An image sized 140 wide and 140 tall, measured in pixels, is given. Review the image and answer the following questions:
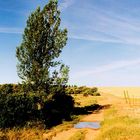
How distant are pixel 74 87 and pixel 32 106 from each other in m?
56.0

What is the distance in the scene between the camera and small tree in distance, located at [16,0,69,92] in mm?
27625

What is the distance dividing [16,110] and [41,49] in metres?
8.70

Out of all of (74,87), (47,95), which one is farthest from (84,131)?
(74,87)

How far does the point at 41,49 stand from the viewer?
28547mm

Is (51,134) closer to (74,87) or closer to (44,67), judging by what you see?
(44,67)

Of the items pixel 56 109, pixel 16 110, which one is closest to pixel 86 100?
pixel 56 109

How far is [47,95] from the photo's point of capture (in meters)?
27.2

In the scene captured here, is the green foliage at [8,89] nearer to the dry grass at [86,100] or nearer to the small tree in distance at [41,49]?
the small tree in distance at [41,49]

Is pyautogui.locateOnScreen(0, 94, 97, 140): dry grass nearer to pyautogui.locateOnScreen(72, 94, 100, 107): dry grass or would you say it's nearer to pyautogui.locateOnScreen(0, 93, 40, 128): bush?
pyautogui.locateOnScreen(0, 93, 40, 128): bush

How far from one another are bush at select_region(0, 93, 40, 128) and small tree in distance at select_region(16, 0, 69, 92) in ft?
14.3

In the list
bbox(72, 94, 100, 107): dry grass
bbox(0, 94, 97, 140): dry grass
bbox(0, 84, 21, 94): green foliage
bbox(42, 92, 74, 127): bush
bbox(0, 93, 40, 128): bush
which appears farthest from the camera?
bbox(72, 94, 100, 107): dry grass

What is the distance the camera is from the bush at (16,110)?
21.1 m

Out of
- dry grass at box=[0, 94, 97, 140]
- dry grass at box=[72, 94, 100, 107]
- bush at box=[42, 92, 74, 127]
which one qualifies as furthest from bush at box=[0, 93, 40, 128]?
dry grass at box=[72, 94, 100, 107]

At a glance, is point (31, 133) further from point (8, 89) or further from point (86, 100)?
point (86, 100)
